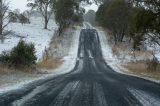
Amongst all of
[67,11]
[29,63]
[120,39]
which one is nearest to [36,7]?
[67,11]

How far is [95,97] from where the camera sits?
1266 cm

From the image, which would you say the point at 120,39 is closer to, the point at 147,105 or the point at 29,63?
the point at 29,63

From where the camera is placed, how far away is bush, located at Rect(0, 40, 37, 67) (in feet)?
97.2

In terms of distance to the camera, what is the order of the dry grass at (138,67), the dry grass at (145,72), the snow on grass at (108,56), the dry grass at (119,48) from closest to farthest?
the dry grass at (145,72) → the dry grass at (138,67) → the snow on grass at (108,56) → the dry grass at (119,48)

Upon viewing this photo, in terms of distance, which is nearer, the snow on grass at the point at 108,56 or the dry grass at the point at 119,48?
the snow on grass at the point at 108,56

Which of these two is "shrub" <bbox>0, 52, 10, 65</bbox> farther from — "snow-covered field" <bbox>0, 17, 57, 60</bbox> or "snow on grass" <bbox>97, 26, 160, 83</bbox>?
"snow on grass" <bbox>97, 26, 160, 83</bbox>

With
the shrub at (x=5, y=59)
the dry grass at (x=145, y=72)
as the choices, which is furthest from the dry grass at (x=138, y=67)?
the shrub at (x=5, y=59)

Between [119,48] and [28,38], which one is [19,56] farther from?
[28,38]

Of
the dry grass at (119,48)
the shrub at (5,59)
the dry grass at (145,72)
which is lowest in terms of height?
the dry grass at (145,72)

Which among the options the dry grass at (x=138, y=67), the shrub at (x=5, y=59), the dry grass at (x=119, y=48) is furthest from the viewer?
the dry grass at (x=119, y=48)

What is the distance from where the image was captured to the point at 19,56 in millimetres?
30578

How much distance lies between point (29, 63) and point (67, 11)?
51.6 meters

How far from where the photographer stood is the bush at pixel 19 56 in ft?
97.2

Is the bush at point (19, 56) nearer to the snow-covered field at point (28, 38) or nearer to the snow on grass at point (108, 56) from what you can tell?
the snow on grass at point (108, 56)
